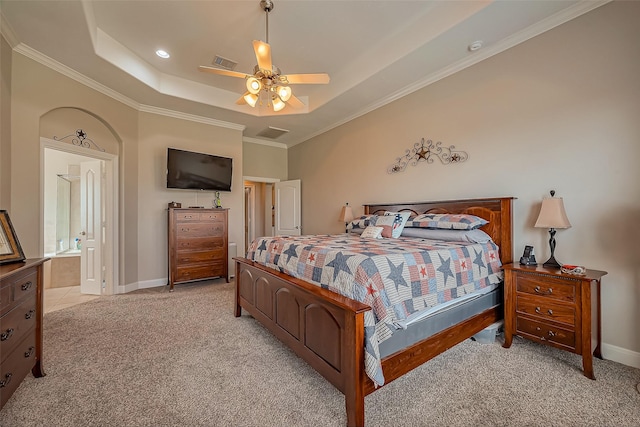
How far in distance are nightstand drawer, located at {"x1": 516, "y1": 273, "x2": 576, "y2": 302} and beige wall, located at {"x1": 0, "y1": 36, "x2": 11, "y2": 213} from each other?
4.88 m

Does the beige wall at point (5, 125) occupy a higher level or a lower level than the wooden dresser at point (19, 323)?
higher

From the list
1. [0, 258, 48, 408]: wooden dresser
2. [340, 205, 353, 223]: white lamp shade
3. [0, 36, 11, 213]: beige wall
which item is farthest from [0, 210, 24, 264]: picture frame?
[340, 205, 353, 223]: white lamp shade

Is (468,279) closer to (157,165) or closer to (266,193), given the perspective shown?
(157,165)

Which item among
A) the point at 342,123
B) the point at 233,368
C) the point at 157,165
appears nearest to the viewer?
the point at 233,368

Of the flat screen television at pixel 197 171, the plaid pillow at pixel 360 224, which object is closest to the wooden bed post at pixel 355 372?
the plaid pillow at pixel 360 224

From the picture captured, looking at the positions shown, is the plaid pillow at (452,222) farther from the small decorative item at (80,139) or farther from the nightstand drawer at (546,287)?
the small decorative item at (80,139)

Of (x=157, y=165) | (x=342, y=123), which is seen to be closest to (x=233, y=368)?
(x=157, y=165)

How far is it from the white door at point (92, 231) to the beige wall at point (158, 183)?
0.52 metres

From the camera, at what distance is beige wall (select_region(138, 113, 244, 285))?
4.38 metres

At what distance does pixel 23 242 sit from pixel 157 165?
81.1 inches

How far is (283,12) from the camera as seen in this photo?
272 centimetres

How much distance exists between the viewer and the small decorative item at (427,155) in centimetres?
328

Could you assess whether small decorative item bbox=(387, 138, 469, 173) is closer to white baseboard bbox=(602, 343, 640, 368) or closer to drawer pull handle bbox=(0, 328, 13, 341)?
white baseboard bbox=(602, 343, 640, 368)

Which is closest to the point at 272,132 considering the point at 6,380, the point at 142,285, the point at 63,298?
the point at 142,285
